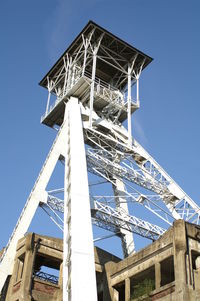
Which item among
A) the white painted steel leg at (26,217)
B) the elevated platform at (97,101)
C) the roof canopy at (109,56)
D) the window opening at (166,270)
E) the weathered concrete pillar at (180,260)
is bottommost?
the weathered concrete pillar at (180,260)

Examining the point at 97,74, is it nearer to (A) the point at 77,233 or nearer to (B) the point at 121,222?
(B) the point at 121,222

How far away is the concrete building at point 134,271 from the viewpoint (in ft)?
64.4

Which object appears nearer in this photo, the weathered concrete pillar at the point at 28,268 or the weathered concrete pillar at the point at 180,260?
the weathered concrete pillar at the point at 180,260

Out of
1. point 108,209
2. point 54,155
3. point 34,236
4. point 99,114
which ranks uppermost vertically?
point 99,114

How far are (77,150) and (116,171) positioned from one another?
16.8ft

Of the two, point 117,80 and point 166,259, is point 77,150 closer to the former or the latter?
point 166,259

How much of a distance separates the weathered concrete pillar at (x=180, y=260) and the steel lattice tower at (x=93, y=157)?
347 cm

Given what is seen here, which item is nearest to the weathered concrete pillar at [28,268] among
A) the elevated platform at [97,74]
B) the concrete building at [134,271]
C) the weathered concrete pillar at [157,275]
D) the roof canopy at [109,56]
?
the concrete building at [134,271]

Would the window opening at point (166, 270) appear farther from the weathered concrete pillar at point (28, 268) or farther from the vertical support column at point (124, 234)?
the weathered concrete pillar at point (28, 268)

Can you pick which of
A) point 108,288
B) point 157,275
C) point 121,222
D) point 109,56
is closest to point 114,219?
point 121,222

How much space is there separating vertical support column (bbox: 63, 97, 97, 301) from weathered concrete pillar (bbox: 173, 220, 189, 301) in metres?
3.40

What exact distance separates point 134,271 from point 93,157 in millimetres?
7673

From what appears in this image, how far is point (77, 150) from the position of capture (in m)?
23.5

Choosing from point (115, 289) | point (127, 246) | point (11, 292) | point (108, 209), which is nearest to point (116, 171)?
point (108, 209)
